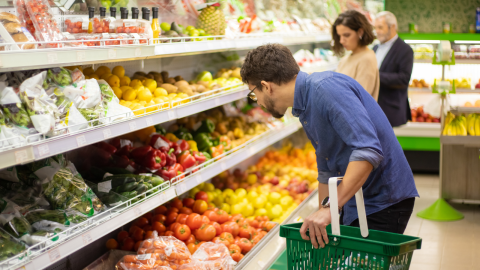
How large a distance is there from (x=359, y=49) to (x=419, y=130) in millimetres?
3191

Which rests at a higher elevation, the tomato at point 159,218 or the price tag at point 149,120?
the price tag at point 149,120

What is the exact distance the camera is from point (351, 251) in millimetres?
1667

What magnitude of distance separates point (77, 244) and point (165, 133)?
1.75 m

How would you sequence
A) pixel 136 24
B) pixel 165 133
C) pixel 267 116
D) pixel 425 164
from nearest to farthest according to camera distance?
pixel 136 24 → pixel 165 133 → pixel 267 116 → pixel 425 164

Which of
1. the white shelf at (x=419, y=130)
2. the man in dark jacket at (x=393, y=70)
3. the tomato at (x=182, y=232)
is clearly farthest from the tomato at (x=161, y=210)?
the white shelf at (x=419, y=130)

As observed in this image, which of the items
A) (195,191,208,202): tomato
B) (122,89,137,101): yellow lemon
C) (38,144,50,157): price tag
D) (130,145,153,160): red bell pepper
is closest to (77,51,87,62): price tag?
(38,144,50,157): price tag

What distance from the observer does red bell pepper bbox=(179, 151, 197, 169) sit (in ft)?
10.5

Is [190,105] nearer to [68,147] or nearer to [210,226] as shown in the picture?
[210,226]

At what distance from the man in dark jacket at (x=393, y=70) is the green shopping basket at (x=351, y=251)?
316 centimetres

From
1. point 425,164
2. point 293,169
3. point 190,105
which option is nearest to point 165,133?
point 190,105

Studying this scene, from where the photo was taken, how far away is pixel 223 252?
2939 mm

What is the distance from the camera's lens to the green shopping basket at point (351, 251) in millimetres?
1578

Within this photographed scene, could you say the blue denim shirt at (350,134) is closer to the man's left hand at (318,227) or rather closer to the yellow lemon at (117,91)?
the man's left hand at (318,227)

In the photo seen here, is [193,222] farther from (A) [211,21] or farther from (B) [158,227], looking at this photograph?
(A) [211,21]
